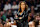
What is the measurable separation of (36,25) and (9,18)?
2.10 feet

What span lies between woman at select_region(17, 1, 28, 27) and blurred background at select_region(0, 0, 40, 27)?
7cm

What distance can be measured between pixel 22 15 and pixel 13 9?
36cm

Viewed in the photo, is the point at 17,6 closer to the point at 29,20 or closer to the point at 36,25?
the point at 29,20

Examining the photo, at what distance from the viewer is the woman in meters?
1.88

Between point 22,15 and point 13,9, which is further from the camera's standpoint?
point 13,9

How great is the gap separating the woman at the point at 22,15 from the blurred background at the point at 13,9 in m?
0.07

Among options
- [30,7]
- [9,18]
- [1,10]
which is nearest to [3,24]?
[9,18]

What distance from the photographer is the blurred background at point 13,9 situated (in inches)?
76.6

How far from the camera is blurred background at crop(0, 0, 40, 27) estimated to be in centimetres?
195

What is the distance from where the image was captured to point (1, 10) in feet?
7.77

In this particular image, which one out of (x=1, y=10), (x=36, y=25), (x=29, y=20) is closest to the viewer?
(x=36, y=25)

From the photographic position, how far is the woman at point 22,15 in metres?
1.88

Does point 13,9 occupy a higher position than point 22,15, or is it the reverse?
point 13,9

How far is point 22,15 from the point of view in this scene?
2.00 metres
